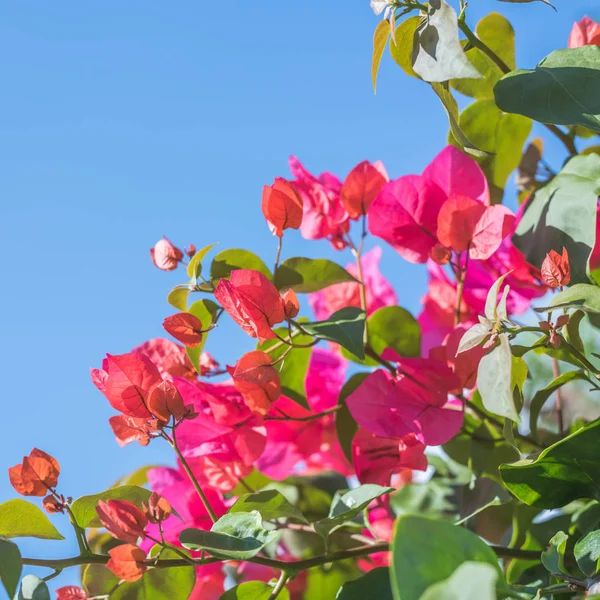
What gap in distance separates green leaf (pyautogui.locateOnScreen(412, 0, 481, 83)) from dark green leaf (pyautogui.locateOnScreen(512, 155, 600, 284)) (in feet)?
0.51

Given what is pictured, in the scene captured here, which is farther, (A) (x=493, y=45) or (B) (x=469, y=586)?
(A) (x=493, y=45)

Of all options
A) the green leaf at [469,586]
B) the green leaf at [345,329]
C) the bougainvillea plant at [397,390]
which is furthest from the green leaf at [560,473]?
the green leaf at [469,586]

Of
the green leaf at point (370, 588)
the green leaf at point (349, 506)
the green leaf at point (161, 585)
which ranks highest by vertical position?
the green leaf at point (349, 506)

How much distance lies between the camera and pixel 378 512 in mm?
728

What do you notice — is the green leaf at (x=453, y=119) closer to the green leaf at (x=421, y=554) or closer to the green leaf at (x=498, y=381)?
the green leaf at (x=498, y=381)

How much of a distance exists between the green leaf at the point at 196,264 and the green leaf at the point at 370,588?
0.22m

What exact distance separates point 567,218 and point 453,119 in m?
0.12

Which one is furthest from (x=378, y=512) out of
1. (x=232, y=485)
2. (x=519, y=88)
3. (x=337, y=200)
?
(x=519, y=88)

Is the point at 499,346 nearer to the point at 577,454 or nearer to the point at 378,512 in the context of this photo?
the point at 577,454

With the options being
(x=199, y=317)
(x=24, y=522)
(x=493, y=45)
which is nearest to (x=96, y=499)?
(x=24, y=522)

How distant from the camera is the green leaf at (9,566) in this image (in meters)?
0.42

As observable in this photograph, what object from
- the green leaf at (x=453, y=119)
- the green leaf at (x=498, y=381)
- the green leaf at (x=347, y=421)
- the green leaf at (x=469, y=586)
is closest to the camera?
the green leaf at (x=469, y=586)

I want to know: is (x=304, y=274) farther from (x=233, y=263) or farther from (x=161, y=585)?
(x=161, y=585)

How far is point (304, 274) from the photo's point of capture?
0.59 m
